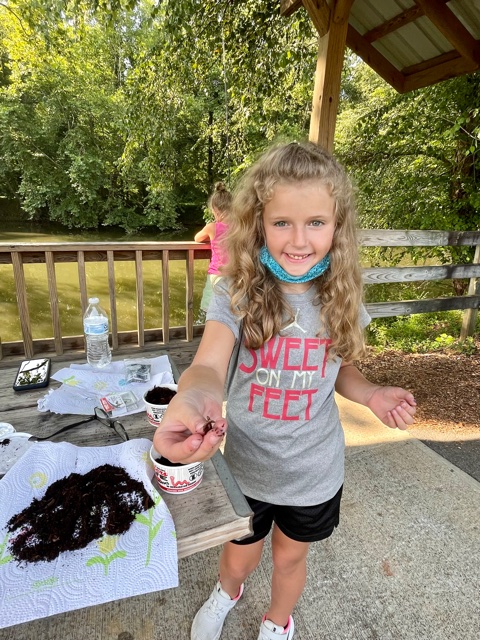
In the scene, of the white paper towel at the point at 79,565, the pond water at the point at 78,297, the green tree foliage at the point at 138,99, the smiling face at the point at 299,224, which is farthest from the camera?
Answer: the pond water at the point at 78,297

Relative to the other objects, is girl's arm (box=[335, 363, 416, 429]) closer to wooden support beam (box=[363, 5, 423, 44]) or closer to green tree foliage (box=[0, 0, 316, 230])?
wooden support beam (box=[363, 5, 423, 44])

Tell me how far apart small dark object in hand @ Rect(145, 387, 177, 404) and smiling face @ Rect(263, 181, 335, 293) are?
56 centimetres

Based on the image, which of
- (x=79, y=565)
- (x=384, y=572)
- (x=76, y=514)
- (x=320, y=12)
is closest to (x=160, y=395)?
(x=76, y=514)

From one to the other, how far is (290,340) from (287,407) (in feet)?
0.66

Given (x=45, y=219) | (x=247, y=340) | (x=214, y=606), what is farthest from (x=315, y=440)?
(x=45, y=219)

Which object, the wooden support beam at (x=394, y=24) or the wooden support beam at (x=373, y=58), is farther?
the wooden support beam at (x=373, y=58)

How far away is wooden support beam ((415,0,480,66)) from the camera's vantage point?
8.93ft

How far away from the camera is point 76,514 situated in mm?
875

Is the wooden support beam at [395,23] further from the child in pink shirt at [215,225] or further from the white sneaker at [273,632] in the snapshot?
the white sneaker at [273,632]

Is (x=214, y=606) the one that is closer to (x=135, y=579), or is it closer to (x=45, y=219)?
(x=135, y=579)

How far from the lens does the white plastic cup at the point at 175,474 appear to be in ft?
3.15

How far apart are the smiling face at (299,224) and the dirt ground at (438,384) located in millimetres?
2002

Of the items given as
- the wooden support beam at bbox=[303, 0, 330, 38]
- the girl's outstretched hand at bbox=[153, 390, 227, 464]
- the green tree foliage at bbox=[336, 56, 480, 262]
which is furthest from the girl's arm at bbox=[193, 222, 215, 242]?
the green tree foliage at bbox=[336, 56, 480, 262]

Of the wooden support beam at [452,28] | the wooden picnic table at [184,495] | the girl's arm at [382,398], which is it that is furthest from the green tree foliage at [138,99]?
the girl's arm at [382,398]
